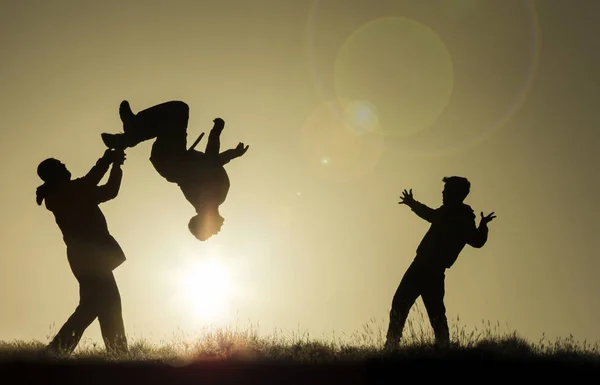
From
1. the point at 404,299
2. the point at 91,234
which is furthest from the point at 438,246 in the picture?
the point at 91,234

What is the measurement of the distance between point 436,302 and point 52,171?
6.97m

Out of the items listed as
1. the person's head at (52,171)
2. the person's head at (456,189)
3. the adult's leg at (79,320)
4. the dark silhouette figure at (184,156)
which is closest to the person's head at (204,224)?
the dark silhouette figure at (184,156)

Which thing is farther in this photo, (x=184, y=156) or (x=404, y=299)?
(x=404, y=299)

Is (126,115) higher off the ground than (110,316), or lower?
higher

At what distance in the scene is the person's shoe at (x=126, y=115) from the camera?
10.7 m

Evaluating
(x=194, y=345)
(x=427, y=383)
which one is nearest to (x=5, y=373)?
(x=194, y=345)

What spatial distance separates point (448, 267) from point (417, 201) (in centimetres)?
132

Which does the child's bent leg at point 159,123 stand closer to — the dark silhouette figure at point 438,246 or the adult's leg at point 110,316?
the adult's leg at point 110,316

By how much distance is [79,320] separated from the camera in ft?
35.2

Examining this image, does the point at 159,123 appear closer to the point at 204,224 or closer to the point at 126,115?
the point at 126,115

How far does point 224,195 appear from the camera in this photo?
423 inches

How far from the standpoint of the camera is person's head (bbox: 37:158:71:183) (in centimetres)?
1124

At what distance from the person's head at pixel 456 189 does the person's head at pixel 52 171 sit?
22.1ft

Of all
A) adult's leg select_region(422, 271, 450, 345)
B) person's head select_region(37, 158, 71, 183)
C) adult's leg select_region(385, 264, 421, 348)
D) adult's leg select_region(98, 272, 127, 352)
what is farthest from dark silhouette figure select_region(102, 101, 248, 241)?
adult's leg select_region(422, 271, 450, 345)
